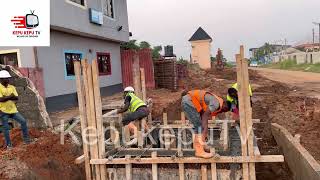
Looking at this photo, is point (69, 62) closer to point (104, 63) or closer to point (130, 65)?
point (104, 63)

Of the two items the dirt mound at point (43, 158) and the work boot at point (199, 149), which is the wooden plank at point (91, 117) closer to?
the dirt mound at point (43, 158)

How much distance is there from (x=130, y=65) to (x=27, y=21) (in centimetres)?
946

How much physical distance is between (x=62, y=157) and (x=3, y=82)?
2.01m

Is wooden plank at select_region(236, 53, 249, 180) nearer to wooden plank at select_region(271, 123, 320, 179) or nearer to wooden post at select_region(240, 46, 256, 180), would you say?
wooden post at select_region(240, 46, 256, 180)

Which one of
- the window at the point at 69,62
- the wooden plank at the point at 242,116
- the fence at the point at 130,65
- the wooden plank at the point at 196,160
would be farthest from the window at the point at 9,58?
the wooden plank at the point at 242,116

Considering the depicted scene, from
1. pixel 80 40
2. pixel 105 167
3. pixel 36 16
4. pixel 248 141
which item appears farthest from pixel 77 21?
pixel 248 141

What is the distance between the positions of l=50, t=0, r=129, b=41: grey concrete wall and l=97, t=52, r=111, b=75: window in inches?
38.4

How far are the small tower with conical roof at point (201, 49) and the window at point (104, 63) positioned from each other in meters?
22.0

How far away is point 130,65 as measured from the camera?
2130cm

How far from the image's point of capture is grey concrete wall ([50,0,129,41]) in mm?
13133

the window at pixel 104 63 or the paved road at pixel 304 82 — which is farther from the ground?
the window at pixel 104 63

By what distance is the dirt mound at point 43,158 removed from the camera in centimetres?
660

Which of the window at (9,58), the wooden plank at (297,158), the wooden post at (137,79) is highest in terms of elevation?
the window at (9,58)

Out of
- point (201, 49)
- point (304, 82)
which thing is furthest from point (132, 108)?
point (201, 49)
